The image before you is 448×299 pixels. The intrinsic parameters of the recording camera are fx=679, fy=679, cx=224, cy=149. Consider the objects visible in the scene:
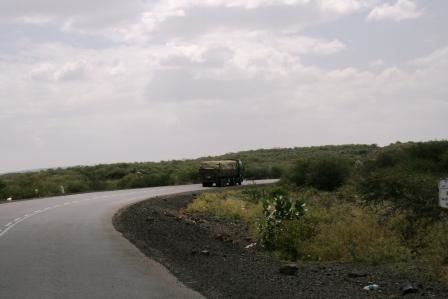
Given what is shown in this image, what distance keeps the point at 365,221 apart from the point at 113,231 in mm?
8943

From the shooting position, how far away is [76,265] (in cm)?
1427

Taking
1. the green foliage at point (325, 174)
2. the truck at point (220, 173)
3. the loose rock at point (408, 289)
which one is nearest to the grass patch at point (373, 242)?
the loose rock at point (408, 289)

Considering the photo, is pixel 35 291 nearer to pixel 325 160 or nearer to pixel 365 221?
pixel 365 221

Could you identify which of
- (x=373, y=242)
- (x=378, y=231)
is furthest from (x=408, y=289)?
(x=378, y=231)

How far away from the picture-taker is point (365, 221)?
1670cm

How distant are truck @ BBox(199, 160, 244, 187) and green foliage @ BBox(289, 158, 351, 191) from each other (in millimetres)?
6991

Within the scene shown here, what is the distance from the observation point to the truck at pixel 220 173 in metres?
52.7

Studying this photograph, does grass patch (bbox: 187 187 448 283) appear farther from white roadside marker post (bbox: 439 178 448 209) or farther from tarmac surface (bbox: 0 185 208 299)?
tarmac surface (bbox: 0 185 208 299)

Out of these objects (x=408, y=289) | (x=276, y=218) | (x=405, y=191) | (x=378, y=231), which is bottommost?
(x=408, y=289)

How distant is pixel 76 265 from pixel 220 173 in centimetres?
3843

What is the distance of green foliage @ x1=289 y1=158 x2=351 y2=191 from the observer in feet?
150

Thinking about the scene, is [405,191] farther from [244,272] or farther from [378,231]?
[244,272]

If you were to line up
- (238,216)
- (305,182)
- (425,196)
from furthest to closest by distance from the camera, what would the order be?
(305,182)
(238,216)
(425,196)

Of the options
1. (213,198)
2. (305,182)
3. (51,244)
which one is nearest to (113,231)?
(51,244)
